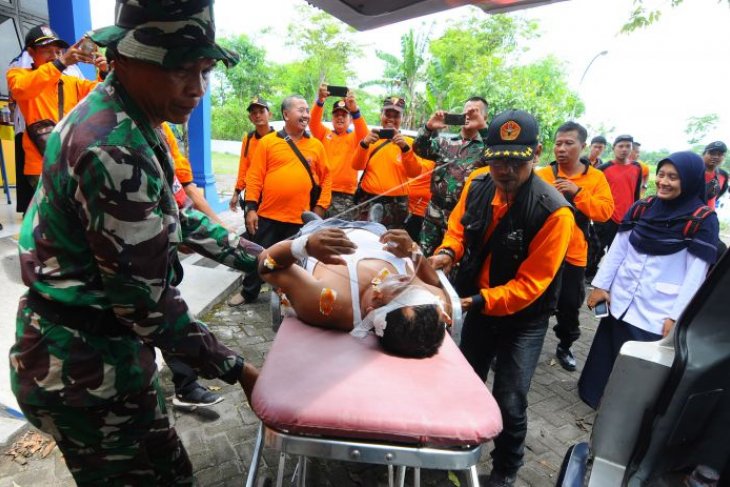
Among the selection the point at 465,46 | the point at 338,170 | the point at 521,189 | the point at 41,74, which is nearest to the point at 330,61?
the point at 465,46

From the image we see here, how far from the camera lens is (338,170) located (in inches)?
214

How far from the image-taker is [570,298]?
12.4ft

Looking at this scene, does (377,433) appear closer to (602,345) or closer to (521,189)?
(521,189)

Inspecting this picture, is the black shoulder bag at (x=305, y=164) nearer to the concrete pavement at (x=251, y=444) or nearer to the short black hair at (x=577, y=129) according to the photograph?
the concrete pavement at (x=251, y=444)

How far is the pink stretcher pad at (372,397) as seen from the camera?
1357 millimetres

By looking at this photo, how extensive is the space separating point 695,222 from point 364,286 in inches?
92.1

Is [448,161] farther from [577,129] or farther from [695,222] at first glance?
[695,222]

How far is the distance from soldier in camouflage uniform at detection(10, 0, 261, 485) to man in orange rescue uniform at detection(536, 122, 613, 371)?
3226mm

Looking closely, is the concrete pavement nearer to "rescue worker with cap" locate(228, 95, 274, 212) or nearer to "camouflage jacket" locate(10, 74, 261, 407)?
"camouflage jacket" locate(10, 74, 261, 407)

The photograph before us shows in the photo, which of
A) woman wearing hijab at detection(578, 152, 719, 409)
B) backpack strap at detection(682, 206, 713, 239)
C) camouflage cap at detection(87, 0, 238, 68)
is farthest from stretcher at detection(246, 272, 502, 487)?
backpack strap at detection(682, 206, 713, 239)

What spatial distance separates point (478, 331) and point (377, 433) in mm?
1412

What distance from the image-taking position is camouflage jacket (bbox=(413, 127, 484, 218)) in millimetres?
3916

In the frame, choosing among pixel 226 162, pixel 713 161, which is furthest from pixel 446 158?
pixel 226 162

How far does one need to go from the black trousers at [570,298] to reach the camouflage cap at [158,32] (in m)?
3.55
